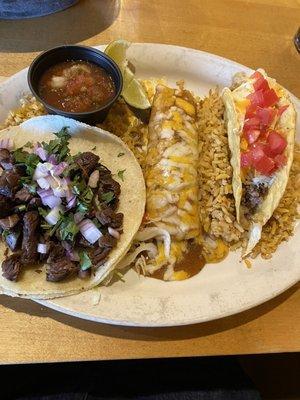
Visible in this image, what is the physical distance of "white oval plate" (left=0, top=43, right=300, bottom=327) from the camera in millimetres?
1674

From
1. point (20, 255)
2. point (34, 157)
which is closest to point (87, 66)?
point (34, 157)

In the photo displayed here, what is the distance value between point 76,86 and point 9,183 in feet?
1.89

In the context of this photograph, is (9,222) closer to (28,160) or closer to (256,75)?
(28,160)

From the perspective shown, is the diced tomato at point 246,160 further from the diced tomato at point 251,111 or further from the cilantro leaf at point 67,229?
the cilantro leaf at point 67,229

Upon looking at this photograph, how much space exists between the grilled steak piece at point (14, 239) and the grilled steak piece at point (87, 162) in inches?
13.7

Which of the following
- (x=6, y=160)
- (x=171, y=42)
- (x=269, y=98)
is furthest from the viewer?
(x=171, y=42)

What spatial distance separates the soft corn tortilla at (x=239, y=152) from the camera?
6.47 ft

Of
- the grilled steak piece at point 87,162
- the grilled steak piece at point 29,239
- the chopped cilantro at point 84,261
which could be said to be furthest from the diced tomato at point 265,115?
the grilled steak piece at point 29,239

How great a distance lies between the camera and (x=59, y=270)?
164 centimetres

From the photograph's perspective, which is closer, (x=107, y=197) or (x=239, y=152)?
(x=107, y=197)

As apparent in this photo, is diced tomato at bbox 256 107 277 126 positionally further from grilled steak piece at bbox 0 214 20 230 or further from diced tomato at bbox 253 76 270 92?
grilled steak piece at bbox 0 214 20 230

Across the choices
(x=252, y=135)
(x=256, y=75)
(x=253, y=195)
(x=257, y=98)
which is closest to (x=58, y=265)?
(x=253, y=195)

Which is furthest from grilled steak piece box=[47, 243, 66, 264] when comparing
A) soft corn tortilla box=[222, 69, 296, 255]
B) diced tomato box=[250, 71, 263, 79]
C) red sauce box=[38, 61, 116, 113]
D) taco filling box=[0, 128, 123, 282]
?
diced tomato box=[250, 71, 263, 79]

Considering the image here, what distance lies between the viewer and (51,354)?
1701mm
